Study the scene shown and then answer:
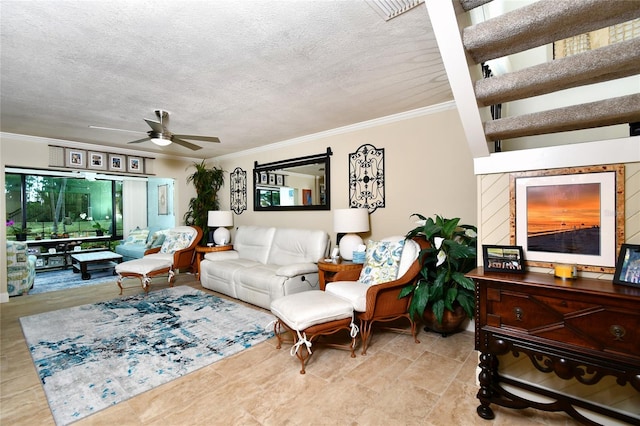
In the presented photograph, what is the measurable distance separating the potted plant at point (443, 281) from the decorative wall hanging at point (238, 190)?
3.70m

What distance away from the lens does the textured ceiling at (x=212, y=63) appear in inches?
69.0

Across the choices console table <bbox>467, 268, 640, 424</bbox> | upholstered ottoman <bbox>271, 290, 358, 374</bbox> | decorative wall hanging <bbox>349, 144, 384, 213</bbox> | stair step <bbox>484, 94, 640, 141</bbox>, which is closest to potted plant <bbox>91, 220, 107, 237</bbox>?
decorative wall hanging <bbox>349, 144, 384, 213</bbox>

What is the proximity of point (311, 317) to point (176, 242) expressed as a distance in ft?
12.9

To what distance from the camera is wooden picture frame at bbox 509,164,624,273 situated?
5.41 ft

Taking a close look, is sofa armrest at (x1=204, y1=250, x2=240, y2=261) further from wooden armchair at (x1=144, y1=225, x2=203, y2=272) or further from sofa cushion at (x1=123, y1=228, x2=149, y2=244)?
sofa cushion at (x1=123, y1=228, x2=149, y2=244)

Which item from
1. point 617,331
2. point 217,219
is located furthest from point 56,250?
point 617,331

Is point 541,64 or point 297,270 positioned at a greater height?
point 541,64

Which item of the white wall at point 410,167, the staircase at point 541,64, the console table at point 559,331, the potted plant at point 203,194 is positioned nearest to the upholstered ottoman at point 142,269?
the potted plant at point 203,194

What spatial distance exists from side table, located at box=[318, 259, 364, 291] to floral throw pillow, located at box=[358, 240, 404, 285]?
153 mm

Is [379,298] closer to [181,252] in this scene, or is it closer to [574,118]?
[574,118]

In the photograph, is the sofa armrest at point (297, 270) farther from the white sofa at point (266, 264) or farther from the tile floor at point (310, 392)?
the tile floor at point (310, 392)

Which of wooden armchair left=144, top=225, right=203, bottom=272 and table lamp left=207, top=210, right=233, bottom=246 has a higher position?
table lamp left=207, top=210, right=233, bottom=246

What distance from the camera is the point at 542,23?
1270 mm

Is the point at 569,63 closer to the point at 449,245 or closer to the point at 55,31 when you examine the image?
the point at 449,245
